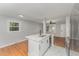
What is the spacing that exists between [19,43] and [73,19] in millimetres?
1591

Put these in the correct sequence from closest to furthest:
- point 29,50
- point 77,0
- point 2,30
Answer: point 77,0, point 29,50, point 2,30

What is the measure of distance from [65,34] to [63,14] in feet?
1.94

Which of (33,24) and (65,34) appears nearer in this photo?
(33,24)

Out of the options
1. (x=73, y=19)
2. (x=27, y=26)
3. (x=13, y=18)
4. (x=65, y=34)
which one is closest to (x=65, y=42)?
(x=65, y=34)

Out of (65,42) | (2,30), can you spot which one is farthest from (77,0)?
(2,30)

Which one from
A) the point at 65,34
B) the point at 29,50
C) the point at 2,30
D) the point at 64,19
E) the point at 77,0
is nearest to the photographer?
the point at 77,0

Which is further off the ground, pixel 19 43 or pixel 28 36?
pixel 28 36

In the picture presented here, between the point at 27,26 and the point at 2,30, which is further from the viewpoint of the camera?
the point at 2,30

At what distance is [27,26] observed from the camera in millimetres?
2193

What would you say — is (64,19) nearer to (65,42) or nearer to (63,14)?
(63,14)

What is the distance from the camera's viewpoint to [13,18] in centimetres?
216

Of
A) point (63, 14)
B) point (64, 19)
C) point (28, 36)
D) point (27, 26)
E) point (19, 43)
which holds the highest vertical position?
point (63, 14)

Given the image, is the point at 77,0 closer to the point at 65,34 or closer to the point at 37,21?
the point at 37,21

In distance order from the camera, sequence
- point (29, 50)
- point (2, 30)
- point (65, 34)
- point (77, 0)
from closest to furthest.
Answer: point (77, 0) < point (29, 50) < point (65, 34) < point (2, 30)
